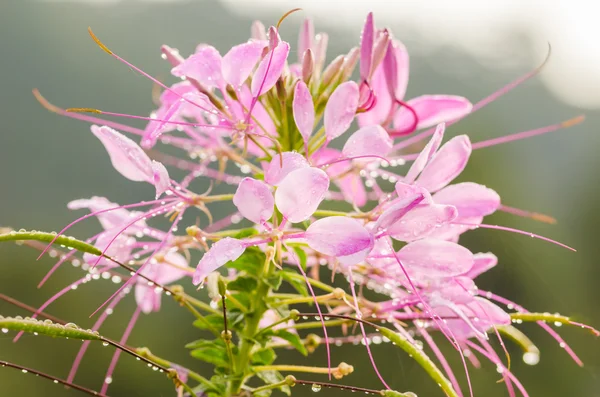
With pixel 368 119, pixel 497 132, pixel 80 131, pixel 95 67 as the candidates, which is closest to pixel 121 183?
pixel 80 131

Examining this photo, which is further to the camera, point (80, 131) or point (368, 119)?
point (80, 131)

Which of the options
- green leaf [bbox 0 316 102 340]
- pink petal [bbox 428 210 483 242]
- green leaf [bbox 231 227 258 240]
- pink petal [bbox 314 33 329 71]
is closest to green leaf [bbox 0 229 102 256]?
green leaf [bbox 0 316 102 340]

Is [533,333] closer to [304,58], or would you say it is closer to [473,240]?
[473,240]

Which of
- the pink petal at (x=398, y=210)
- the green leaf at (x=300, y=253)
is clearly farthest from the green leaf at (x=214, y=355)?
the pink petal at (x=398, y=210)

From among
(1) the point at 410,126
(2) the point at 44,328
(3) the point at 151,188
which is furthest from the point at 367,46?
(3) the point at 151,188

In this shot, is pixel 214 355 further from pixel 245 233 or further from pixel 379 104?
pixel 379 104
